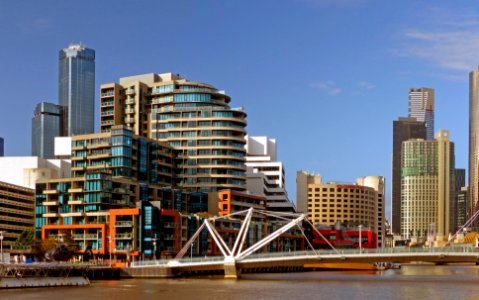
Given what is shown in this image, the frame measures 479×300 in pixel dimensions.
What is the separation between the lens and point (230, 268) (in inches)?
5394

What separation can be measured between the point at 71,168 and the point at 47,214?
27.5 metres

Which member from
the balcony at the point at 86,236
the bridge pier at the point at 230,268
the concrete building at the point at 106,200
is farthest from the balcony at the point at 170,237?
the bridge pier at the point at 230,268

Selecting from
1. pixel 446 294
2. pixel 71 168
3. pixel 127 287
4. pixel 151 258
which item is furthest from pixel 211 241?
pixel 446 294

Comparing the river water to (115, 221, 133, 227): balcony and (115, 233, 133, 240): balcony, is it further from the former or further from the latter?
(115, 221, 133, 227): balcony

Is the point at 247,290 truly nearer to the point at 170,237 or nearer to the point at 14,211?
the point at 170,237

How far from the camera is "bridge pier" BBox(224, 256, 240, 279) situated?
13600cm

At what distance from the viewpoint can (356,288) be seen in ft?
369

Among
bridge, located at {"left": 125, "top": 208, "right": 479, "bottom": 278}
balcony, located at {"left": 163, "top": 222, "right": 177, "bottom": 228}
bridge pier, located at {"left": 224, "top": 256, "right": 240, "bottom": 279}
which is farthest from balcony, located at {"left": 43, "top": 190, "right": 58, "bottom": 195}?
bridge pier, located at {"left": 224, "top": 256, "right": 240, "bottom": 279}

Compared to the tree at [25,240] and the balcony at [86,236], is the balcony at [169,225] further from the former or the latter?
the tree at [25,240]

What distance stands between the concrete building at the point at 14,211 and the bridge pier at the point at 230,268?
188 feet

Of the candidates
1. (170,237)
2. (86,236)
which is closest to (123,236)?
(86,236)

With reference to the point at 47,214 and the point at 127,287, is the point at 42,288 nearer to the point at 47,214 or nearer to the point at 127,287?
the point at 127,287

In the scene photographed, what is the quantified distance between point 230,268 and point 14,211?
2694 inches

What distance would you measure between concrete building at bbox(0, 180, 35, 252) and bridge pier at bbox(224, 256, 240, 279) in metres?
57.3
